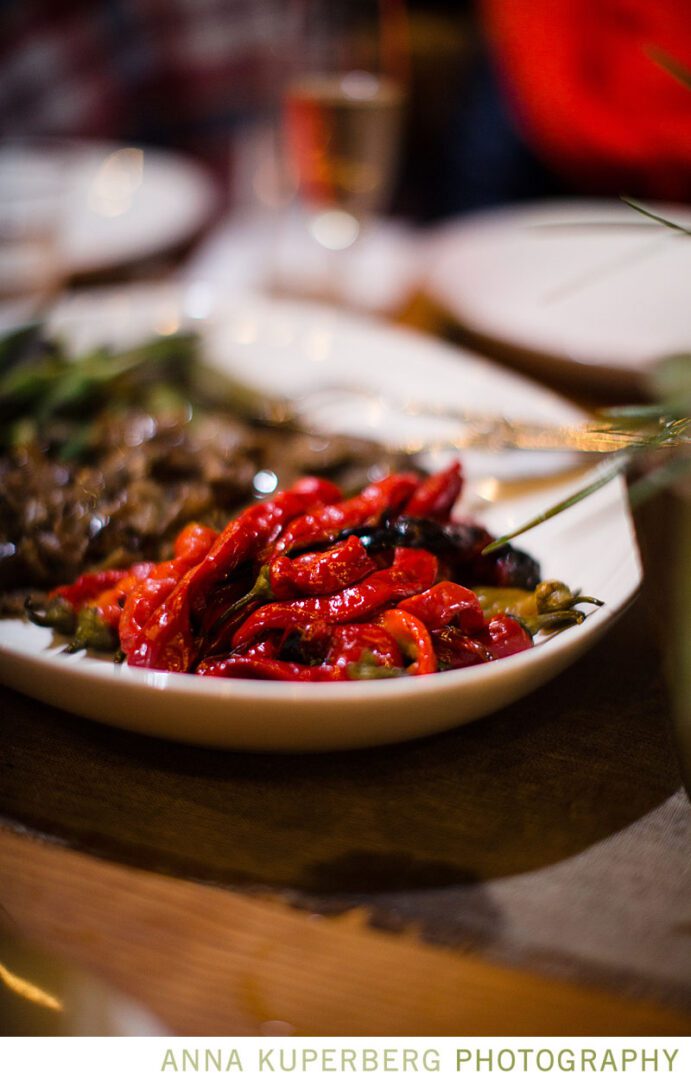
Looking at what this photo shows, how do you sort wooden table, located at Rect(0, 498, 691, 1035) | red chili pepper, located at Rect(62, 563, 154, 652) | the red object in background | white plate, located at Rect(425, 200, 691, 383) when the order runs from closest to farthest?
1. wooden table, located at Rect(0, 498, 691, 1035)
2. red chili pepper, located at Rect(62, 563, 154, 652)
3. white plate, located at Rect(425, 200, 691, 383)
4. the red object in background

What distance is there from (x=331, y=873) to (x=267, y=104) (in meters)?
5.57

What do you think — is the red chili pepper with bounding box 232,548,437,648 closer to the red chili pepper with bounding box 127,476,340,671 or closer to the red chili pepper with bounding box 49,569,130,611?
the red chili pepper with bounding box 127,476,340,671

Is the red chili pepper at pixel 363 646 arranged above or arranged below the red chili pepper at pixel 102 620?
above

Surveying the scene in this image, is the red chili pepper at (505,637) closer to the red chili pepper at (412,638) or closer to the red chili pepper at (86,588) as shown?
the red chili pepper at (412,638)

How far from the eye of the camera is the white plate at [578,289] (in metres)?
1.75

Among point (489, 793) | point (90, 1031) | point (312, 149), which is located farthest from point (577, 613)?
point (312, 149)

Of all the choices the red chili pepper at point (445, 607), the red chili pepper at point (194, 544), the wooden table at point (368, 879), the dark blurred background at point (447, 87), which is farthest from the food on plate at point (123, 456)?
the dark blurred background at point (447, 87)

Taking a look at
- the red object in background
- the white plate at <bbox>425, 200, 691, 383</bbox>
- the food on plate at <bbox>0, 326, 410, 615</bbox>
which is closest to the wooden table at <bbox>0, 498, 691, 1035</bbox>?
the food on plate at <bbox>0, 326, 410, 615</bbox>

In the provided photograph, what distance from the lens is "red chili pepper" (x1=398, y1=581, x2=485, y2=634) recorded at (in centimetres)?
93

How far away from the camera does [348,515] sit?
3.52ft

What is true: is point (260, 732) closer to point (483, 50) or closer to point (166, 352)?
point (166, 352)

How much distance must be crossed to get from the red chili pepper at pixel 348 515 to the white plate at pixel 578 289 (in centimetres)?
68

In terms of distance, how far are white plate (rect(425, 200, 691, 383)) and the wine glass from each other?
29 centimetres

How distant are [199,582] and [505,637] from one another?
1.11ft
